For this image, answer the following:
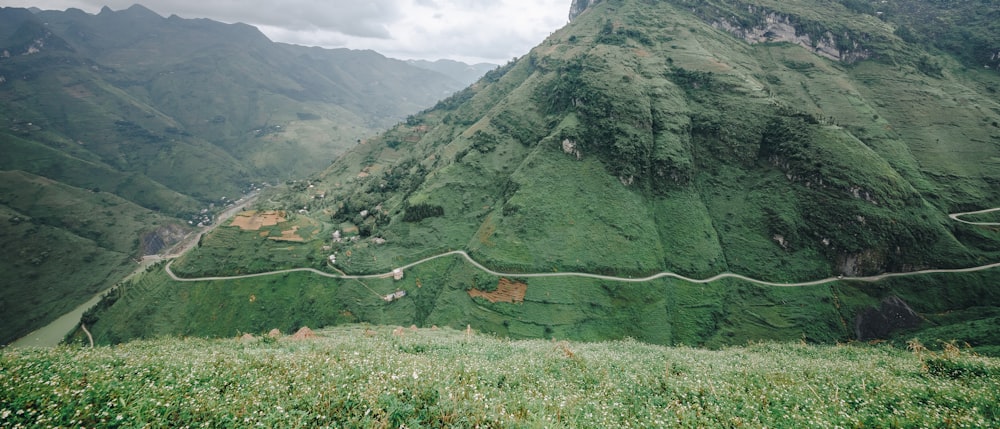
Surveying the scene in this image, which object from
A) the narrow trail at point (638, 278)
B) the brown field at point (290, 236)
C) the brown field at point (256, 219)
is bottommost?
the narrow trail at point (638, 278)

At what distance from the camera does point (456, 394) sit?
13758 mm

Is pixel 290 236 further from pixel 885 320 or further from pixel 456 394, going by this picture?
pixel 885 320

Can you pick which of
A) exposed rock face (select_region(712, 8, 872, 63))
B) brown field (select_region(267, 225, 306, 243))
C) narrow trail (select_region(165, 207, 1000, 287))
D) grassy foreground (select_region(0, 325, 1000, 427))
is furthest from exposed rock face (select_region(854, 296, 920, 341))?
brown field (select_region(267, 225, 306, 243))

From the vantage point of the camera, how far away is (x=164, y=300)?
Answer: 85.4m

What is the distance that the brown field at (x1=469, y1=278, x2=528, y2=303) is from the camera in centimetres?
8238

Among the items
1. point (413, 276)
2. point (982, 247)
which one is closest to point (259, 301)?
point (413, 276)

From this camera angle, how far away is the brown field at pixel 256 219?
99912mm

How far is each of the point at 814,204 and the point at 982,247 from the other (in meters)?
29.7

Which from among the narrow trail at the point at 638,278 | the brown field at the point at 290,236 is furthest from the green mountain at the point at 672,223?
the brown field at the point at 290,236

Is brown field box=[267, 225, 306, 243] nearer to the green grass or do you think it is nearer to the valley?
the valley

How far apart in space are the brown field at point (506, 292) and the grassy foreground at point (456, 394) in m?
60.8

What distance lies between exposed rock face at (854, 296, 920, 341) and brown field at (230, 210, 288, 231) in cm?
14298

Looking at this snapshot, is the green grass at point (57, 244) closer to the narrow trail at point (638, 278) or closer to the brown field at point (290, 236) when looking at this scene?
the narrow trail at point (638, 278)

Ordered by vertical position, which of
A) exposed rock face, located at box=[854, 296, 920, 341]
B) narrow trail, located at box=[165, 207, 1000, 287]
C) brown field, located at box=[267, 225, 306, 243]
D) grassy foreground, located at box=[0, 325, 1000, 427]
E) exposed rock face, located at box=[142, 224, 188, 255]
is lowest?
exposed rock face, located at box=[142, 224, 188, 255]
